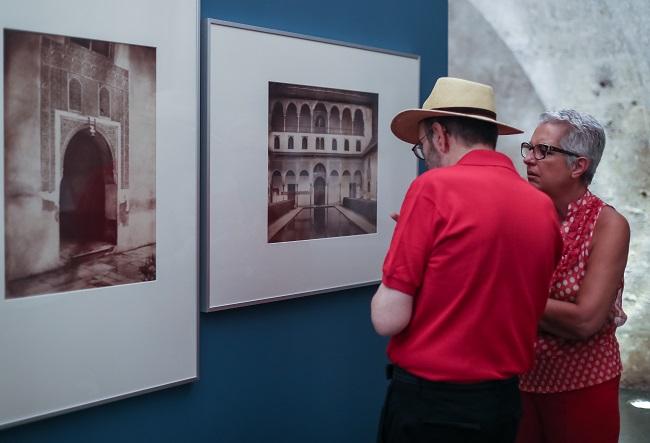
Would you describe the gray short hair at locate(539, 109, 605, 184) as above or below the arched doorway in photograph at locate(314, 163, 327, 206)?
above

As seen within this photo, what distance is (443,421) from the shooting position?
5.70ft

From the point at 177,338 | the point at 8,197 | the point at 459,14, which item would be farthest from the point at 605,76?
the point at 8,197

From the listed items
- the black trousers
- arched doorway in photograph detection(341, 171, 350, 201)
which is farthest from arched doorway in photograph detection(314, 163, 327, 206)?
the black trousers

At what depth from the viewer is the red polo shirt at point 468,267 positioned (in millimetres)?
1674

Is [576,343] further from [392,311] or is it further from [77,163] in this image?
[77,163]

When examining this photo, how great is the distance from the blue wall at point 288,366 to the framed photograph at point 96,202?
0.11 metres

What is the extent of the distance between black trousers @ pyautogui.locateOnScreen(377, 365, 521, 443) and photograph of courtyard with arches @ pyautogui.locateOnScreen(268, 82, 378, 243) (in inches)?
35.0

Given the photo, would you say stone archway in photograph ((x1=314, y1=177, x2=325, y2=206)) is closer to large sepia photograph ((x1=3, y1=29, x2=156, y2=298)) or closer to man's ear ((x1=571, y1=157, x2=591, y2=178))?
large sepia photograph ((x1=3, y1=29, x2=156, y2=298))

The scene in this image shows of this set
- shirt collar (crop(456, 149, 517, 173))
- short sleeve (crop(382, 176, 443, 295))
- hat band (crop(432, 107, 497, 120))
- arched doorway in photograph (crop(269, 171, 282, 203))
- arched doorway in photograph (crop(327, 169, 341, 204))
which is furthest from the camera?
arched doorway in photograph (crop(327, 169, 341, 204))

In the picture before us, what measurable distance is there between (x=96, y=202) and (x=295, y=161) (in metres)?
0.84

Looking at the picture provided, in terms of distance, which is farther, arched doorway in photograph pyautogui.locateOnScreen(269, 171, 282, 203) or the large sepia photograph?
arched doorway in photograph pyautogui.locateOnScreen(269, 171, 282, 203)

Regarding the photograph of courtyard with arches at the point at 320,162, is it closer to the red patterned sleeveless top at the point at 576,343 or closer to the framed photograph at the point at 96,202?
the framed photograph at the point at 96,202

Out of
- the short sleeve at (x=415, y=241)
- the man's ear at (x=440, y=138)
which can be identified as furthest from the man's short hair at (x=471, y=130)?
the short sleeve at (x=415, y=241)

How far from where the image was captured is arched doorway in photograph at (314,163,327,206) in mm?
2625
